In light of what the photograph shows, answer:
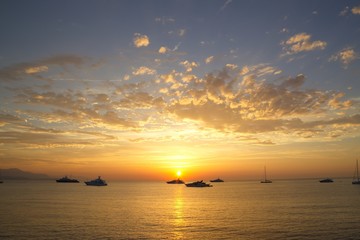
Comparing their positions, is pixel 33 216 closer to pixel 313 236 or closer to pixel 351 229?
pixel 313 236

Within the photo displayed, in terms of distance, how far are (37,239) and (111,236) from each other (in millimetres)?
11475

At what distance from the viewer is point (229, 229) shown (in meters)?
59.9

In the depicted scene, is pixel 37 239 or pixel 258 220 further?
pixel 258 220

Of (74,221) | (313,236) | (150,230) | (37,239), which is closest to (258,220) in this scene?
(313,236)

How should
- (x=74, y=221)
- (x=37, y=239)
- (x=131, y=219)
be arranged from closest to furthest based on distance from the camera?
1. (x=37, y=239)
2. (x=74, y=221)
3. (x=131, y=219)

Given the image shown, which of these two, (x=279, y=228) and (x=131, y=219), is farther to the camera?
(x=131, y=219)

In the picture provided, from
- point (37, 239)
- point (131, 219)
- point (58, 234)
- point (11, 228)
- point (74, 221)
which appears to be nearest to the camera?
point (37, 239)

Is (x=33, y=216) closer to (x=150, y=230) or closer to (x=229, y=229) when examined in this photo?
(x=150, y=230)

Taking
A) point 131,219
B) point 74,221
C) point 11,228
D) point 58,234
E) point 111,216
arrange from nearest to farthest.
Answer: point 58,234 < point 11,228 < point 74,221 < point 131,219 < point 111,216

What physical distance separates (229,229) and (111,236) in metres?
21.9

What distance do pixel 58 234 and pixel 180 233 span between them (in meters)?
20.9

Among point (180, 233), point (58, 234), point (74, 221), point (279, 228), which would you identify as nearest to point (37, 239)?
point (58, 234)

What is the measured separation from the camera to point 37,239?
50344 mm

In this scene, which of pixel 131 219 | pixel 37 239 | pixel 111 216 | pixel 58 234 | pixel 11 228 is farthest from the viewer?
pixel 111 216
